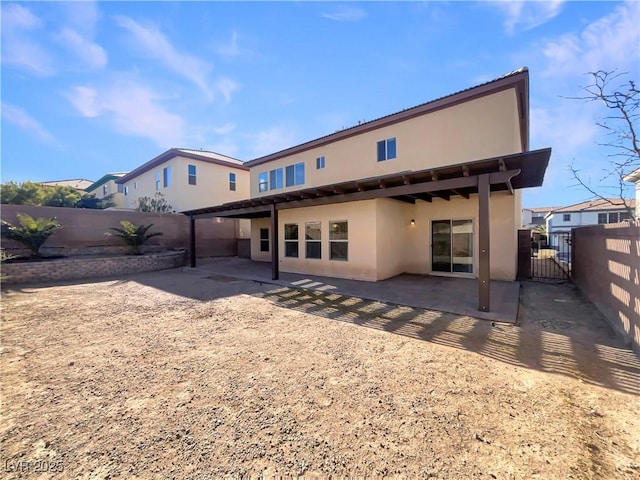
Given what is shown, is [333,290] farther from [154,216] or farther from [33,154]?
[33,154]

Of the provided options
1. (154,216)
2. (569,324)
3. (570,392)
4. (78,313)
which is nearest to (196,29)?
(78,313)

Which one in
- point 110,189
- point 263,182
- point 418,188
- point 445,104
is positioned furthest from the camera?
point 110,189

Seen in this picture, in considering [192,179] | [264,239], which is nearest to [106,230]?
[192,179]

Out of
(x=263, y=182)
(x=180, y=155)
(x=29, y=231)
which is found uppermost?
(x=180, y=155)

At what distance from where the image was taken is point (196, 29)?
8094 millimetres

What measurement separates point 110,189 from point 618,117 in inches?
1420

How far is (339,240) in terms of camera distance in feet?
33.2

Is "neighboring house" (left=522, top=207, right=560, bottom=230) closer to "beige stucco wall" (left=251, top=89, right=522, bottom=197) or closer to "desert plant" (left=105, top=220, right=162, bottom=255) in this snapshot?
"beige stucco wall" (left=251, top=89, right=522, bottom=197)

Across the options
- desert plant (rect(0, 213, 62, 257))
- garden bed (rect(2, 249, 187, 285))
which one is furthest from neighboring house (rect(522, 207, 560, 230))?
desert plant (rect(0, 213, 62, 257))

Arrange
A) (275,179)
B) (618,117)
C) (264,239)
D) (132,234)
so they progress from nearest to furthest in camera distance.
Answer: (618,117)
(132,234)
(275,179)
(264,239)

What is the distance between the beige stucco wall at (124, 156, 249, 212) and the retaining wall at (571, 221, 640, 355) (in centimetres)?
1928

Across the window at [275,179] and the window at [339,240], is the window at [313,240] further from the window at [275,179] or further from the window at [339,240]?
the window at [275,179]

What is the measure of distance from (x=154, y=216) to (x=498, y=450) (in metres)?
17.3

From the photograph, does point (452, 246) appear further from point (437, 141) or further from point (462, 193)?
point (437, 141)
